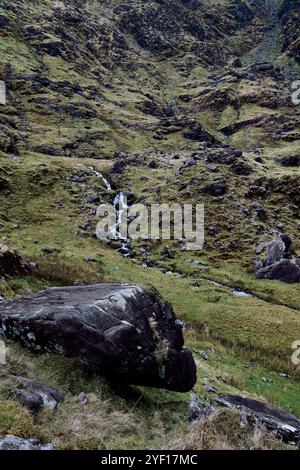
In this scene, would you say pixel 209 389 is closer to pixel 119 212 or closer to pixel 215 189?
pixel 119 212

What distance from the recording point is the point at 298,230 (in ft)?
244

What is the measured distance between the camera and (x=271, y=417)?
55.2 ft

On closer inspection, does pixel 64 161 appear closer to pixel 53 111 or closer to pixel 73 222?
pixel 73 222

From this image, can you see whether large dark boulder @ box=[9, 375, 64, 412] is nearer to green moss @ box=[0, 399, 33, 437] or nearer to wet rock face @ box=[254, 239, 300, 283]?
green moss @ box=[0, 399, 33, 437]

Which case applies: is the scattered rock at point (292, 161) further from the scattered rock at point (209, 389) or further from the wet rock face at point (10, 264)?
the scattered rock at point (209, 389)

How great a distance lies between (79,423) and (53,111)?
163734mm

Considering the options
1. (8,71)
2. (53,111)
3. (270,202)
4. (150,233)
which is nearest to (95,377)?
(150,233)

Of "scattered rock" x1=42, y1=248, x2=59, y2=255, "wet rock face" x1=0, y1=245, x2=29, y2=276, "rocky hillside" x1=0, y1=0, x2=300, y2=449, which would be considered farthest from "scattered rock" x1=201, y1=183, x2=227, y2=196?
"wet rock face" x1=0, y1=245, x2=29, y2=276

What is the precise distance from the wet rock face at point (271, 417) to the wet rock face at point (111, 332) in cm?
222

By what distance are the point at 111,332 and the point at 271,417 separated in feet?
26.4

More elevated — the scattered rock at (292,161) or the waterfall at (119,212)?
the scattered rock at (292,161)

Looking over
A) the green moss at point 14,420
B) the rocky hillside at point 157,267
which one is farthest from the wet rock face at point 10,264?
the green moss at point 14,420

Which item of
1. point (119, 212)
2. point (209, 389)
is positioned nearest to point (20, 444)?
point (209, 389)

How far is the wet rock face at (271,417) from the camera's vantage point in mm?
15183
